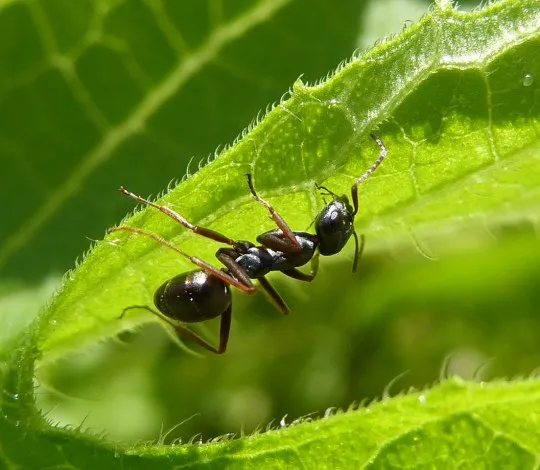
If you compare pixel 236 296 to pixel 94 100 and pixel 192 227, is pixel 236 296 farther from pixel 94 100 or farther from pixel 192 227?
pixel 192 227

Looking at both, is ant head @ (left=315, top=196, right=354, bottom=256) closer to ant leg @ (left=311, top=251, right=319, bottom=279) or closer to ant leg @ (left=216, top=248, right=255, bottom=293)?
ant leg @ (left=311, top=251, right=319, bottom=279)

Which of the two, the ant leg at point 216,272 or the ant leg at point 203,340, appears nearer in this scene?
the ant leg at point 216,272

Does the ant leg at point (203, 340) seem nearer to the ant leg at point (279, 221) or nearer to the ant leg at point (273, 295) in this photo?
the ant leg at point (273, 295)

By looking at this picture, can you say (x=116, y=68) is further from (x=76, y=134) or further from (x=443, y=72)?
(x=443, y=72)

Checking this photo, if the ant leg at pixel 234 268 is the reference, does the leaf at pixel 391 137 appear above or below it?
below

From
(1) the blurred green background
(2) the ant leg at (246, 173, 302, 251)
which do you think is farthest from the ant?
(1) the blurred green background

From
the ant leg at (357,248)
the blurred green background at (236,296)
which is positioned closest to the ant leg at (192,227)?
the blurred green background at (236,296)

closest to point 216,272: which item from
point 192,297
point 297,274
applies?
point 192,297
